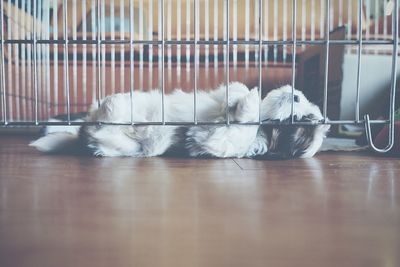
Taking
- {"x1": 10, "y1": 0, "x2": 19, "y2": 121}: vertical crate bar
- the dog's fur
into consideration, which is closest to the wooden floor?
the dog's fur

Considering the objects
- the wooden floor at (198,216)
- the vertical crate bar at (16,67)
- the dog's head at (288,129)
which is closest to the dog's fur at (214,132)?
the dog's head at (288,129)

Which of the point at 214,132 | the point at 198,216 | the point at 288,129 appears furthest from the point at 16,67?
the point at 198,216

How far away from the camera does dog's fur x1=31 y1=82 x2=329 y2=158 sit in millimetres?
1146

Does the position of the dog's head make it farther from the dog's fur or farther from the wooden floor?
the wooden floor

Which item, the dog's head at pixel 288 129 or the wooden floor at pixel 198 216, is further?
the dog's head at pixel 288 129

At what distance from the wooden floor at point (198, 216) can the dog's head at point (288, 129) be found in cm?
20

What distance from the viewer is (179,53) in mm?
2066

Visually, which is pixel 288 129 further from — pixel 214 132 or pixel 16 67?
pixel 16 67

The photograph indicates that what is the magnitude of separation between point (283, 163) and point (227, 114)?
6.8 inches

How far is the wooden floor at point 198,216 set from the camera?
0.41 m

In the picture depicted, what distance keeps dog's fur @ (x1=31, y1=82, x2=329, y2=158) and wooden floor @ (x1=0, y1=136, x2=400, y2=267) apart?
0.64ft

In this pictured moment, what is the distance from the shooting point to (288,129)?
1154 mm

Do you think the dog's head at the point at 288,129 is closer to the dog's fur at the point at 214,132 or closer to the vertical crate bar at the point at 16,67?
the dog's fur at the point at 214,132

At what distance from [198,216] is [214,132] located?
1.97 ft
